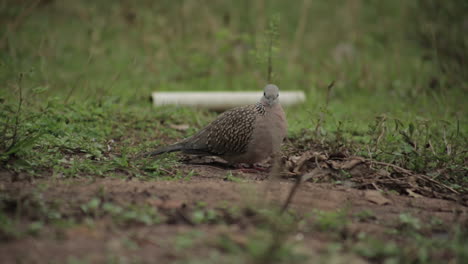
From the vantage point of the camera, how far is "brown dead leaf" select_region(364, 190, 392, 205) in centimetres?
348

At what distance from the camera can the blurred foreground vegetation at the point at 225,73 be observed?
456 cm

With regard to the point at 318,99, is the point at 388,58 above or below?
above

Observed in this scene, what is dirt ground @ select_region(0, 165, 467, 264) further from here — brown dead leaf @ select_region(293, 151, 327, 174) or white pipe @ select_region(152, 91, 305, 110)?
white pipe @ select_region(152, 91, 305, 110)

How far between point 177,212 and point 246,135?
1573 millimetres

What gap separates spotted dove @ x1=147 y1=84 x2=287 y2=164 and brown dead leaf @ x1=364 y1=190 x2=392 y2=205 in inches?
39.6

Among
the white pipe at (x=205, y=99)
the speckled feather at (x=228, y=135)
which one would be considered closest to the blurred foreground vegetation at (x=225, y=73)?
the white pipe at (x=205, y=99)

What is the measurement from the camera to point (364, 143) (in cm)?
538

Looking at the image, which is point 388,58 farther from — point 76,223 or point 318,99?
point 76,223

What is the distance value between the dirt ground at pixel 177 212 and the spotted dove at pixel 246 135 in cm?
30

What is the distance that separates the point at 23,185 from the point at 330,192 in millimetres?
1925

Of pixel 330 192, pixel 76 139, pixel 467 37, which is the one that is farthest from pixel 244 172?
pixel 467 37

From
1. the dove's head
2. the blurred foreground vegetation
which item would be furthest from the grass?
the dove's head

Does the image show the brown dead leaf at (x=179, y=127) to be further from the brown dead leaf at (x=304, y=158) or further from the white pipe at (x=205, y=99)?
the brown dead leaf at (x=304, y=158)

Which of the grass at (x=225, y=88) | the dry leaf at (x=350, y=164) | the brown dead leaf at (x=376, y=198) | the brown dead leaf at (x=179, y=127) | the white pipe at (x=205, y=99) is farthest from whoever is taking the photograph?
the white pipe at (x=205, y=99)
